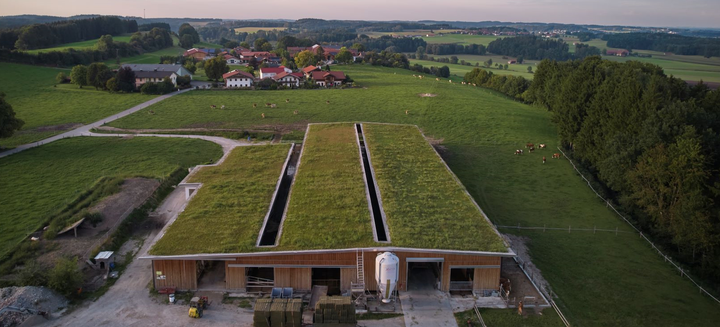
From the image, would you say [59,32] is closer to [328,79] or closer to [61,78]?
[61,78]

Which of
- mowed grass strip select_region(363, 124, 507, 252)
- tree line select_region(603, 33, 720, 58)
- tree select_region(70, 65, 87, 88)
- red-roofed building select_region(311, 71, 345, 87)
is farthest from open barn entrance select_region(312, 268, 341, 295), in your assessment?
tree line select_region(603, 33, 720, 58)

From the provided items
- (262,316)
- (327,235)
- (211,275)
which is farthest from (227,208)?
(262,316)

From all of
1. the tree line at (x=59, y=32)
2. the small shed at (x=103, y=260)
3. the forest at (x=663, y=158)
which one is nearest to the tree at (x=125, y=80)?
the tree line at (x=59, y=32)

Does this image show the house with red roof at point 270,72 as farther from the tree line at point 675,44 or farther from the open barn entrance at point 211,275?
the tree line at point 675,44

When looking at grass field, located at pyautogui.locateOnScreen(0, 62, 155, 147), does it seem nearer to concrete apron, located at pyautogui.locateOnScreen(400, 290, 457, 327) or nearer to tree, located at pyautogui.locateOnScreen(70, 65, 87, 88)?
tree, located at pyautogui.locateOnScreen(70, 65, 87, 88)

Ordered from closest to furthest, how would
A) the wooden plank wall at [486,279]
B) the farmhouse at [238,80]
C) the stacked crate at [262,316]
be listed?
the stacked crate at [262,316]
the wooden plank wall at [486,279]
the farmhouse at [238,80]

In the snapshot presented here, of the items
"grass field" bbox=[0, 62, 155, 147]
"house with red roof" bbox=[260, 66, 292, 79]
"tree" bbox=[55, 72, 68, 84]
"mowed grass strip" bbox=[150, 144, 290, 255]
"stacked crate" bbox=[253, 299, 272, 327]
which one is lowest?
"stacked crate" bbox=[253, 299, 272, 327]
